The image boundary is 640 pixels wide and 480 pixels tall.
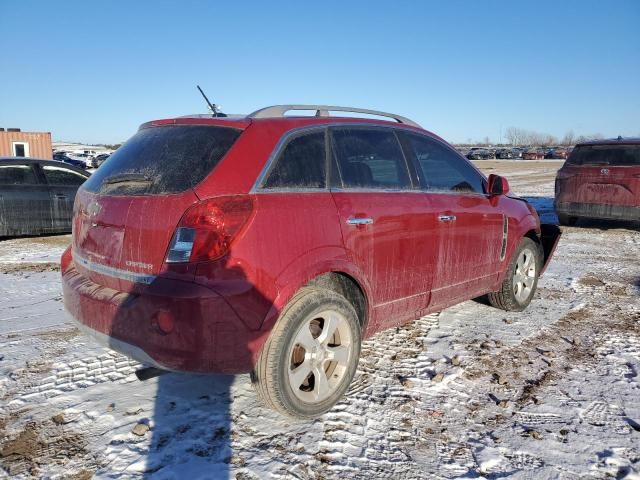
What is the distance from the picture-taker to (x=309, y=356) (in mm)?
2957

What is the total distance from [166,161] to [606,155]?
30.4 ft

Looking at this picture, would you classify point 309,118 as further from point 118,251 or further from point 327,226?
point 118,251

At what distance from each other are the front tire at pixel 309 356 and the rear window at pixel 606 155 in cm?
841

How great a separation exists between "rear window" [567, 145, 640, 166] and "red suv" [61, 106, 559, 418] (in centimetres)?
727

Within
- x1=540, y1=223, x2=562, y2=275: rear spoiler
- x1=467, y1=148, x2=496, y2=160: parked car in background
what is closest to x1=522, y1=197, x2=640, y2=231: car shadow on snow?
x1=540, y1=223, x2=562, y2=275: rear spoiler

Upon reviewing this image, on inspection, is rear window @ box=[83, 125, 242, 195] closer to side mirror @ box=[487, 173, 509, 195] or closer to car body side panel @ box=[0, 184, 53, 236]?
side mirror @ box=[487, 173, 509, 195]

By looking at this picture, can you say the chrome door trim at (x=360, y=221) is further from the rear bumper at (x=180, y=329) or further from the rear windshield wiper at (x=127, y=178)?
the rear windshield wiper at (x=127, y=178)

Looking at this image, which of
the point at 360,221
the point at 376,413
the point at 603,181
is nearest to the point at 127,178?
the point at 360,221

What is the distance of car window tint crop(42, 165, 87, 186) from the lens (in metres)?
8.85

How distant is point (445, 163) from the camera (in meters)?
4.20

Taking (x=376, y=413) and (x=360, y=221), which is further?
(x=360, y=221)

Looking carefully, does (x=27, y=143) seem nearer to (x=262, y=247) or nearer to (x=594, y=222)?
(x=594, y=222)

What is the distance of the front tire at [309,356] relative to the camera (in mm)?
2742

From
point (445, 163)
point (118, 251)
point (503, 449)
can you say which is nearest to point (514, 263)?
point (445, 163)
